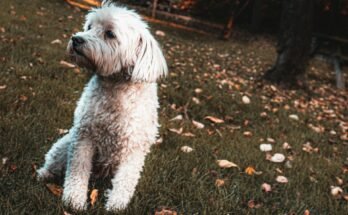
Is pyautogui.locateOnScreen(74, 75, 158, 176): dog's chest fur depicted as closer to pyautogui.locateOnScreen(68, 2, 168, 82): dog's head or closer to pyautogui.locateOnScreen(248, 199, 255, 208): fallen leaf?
pyautogui.locateOnScreen(68, 2, 168, 82): dog's head

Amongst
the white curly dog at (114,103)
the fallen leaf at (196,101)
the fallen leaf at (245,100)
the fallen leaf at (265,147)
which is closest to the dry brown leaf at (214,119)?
the fallen leaf at (196,101)

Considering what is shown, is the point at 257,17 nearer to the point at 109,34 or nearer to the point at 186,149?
the point at 186,149

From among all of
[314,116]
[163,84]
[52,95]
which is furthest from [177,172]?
[314,116]

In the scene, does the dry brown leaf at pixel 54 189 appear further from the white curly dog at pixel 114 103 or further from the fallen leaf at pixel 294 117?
the fallen leaf at pixel 294 117

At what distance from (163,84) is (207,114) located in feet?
3.56

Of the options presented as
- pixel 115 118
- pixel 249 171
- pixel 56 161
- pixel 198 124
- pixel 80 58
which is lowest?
pixel 198 124

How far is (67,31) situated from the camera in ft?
33.4

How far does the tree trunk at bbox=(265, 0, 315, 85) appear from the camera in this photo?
390 inches

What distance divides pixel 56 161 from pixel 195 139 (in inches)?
74.5

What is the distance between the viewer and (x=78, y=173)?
3166 mm

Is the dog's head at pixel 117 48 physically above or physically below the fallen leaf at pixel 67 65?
above

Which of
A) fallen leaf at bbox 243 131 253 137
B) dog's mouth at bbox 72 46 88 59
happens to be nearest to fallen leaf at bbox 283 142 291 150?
fallen leaf at bbox 243 131 253 137

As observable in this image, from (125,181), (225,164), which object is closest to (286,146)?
(225,164)

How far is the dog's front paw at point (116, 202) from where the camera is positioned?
316 cm
